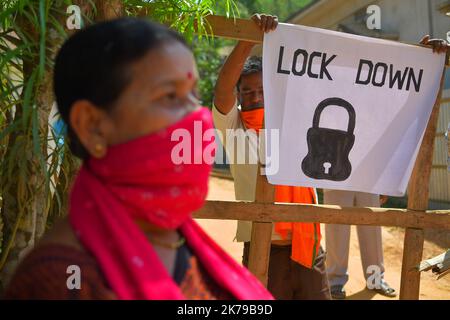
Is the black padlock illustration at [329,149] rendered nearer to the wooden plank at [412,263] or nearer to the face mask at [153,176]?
the wooden plank at [412,263]

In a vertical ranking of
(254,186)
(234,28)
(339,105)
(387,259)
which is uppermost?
(234,28)

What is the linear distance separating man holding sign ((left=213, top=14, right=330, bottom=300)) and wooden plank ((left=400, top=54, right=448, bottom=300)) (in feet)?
1.86

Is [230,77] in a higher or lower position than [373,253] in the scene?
higher

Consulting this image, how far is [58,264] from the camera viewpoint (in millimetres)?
1033

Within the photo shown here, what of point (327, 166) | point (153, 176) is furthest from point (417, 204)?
point (153, 176)

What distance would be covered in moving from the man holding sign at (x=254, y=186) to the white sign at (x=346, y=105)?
14 centimetres

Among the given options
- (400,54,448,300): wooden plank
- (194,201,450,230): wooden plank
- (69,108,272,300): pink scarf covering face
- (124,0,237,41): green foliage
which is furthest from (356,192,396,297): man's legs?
(69,108,272,300): pink scarf covering face

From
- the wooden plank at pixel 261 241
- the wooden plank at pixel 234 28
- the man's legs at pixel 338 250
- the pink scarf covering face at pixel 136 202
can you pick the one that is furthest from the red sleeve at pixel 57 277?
the man's legs at pixel 338 250

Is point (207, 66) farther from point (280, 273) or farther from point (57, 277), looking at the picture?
point (57, 277)

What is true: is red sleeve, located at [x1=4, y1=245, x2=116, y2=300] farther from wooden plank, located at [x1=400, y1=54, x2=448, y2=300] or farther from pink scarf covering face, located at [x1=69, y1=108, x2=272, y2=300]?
wooden plank, located at [x1=400, y1=54, x2=448, y2=300]

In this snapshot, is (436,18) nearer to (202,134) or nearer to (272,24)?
(272,24)

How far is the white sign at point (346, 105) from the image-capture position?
3.05 m

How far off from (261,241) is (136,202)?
1.92 m

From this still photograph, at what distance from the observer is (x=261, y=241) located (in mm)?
2971
